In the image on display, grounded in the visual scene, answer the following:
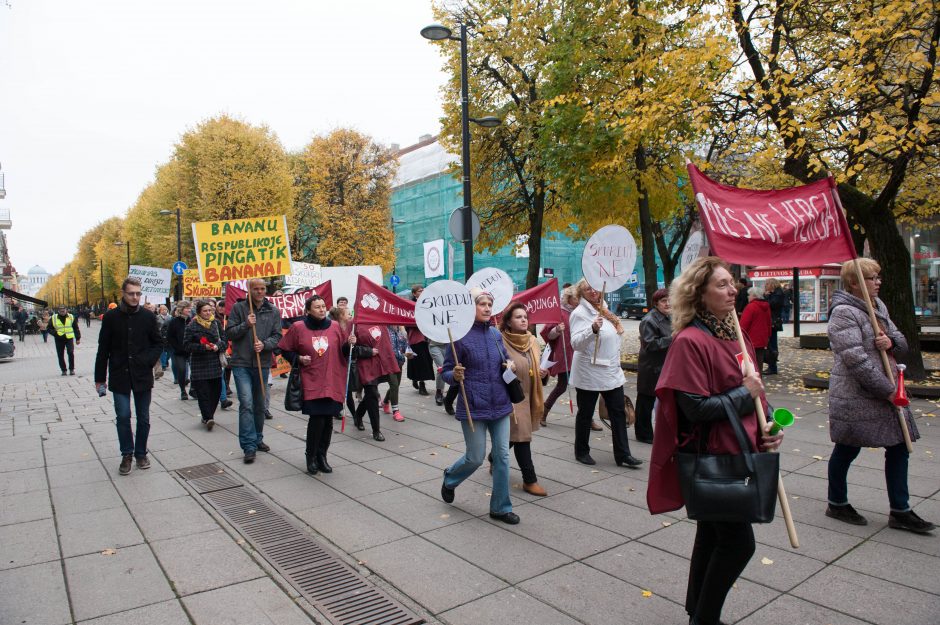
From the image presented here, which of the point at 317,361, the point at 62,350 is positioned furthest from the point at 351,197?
the point at 317,361

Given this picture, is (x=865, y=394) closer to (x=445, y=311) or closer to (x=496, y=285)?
(x=445, y=311)

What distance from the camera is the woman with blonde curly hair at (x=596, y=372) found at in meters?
6.44

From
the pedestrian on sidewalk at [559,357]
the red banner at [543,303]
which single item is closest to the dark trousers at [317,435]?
the red banner at [543,303]

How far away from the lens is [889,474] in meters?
4.52

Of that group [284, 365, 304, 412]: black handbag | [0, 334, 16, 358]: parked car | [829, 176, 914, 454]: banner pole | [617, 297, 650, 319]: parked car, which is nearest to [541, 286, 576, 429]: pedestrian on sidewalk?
[284, 365, 304, 412]: black handbag

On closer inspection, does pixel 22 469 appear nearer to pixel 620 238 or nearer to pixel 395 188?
pixel 620 238

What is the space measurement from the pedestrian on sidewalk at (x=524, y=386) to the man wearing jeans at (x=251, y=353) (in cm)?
315

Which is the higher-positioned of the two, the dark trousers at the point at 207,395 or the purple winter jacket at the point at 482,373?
the purple winter jacket at the point at 482,373

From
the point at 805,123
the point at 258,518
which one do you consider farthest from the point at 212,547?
the point at 805,123

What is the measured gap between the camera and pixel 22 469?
23.2ft

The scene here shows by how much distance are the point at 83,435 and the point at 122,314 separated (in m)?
3.17

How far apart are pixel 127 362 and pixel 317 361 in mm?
2016

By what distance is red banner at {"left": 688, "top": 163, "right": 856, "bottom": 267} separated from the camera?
4.10 metres

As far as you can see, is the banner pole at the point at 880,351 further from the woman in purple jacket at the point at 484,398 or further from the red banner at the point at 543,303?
the red banner at the point at 543,303
